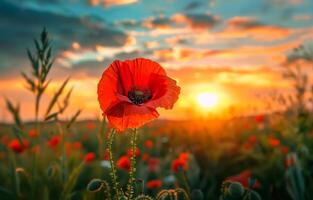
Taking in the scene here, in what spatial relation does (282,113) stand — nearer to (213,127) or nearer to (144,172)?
(213,127)

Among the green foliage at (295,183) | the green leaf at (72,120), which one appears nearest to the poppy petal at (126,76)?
the green leaf at (72,120)

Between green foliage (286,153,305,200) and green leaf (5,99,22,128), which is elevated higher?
green leaf (5,99,22,128)

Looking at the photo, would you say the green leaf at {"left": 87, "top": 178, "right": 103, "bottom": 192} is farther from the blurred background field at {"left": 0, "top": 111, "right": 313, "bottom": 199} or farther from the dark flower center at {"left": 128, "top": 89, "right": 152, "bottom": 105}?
the blurred background field at {"left": 0, "top": 111, "right": 313, "bottom": 199}

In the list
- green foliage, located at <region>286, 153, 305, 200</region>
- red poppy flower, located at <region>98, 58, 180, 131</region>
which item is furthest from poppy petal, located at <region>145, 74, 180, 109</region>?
green foliage, located at <region>286, 153, 305, 200</region>

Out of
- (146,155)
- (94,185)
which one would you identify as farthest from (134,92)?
→ (146,155)

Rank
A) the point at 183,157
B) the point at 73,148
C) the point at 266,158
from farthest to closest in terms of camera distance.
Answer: the point at 73,148
the point at 266,158
the point at 183,157

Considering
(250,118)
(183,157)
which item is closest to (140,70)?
(183,157)

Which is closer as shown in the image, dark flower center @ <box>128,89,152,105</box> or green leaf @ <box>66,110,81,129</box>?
Answer: dark flower center @ <box>128,89,152,105</box>

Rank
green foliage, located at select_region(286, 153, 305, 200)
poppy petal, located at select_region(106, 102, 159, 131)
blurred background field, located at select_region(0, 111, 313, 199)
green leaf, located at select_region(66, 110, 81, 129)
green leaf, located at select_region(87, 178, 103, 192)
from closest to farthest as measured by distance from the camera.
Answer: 1. poppy petal, located at select_region(106, 102, 159, 131)
2. green leaf, located at select_region(87, 178, 103, 192)
3. green leaf, located at select_region(66, 110, 81, 129)
4. green foliage, located at select_region(286, 153, 305, 200)
5. blurred background field, located at select_region(0, 111, 313, 199)
